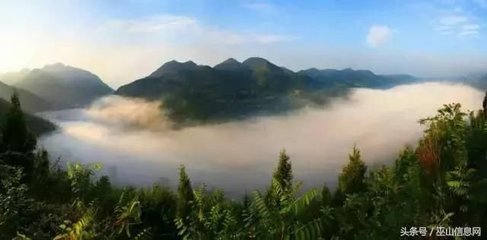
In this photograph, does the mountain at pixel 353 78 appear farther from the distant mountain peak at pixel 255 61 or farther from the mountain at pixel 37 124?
the mountain at pixel 37 124

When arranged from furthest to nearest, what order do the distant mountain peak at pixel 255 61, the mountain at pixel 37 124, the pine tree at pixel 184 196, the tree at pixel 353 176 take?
the distant mountain peak at pixel 255 61
the mountain at pixel 37 124
the pine tree at pixel 184 196
the tree at pixel 353 176

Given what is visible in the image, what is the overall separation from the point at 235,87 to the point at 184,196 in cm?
130

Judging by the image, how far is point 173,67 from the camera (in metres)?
4.72

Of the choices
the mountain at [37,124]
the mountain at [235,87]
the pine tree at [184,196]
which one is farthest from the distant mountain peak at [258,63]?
the mountain at [37,124]

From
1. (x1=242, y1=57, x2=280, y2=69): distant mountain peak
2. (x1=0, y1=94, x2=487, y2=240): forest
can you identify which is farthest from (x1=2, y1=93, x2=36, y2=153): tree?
(x1=242, y1=57, x2=280, y2=69): distant mountain peak

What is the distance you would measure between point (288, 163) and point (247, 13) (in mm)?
1215

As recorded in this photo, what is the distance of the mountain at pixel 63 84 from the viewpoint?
481 cm

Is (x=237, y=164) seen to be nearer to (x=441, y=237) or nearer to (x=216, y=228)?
(x=216, y=228)

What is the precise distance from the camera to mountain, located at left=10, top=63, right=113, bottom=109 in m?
4.81

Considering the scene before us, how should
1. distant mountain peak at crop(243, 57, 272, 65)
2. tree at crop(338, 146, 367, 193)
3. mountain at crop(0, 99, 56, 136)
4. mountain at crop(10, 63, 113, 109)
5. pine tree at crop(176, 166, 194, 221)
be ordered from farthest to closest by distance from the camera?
mountain at crop(10, 63, 113, 109) < distant mountain peak at crop(243, 57, 272, 65) < mountain at crop(0, 99, 56, 136) < pine tree at crop(176, 166, 194, 221) < tree at crop(338, 146, 367, 193)

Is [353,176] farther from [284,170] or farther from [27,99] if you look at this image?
[27,99]

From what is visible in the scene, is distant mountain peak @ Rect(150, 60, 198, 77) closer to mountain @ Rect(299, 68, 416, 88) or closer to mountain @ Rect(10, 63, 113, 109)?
mountain @ Rect(10, 63, 113, 109)

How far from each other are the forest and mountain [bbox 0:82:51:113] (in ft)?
3.25

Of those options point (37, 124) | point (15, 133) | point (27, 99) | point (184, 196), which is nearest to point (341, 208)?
point (184, 196)
